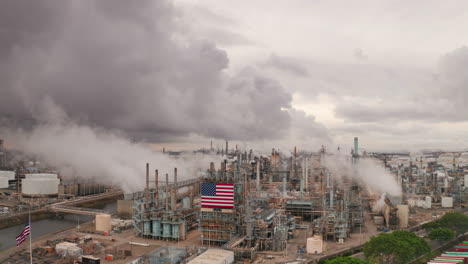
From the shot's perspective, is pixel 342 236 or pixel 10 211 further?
pixel 10 211

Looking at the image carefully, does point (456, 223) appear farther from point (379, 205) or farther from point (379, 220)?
point (379, 205)

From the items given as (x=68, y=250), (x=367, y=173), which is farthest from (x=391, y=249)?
(x=367, y=173)

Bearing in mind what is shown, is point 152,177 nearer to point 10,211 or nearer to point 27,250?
point 10,211

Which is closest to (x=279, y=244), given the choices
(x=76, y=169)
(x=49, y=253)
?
(x=49, y=253)

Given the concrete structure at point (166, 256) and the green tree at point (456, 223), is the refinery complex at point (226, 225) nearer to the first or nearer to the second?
the concrete structure at point (166, 256)

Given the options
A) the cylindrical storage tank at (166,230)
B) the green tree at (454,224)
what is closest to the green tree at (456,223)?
the green tree at (454,224)

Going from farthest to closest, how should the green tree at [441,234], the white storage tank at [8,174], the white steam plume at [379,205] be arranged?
the white storage tank at [8,174], the white steam plume at [379,205], the green tree at [441,234]

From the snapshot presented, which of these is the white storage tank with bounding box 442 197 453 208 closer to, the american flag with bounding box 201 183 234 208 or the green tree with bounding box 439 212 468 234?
the green tree with bounding box 439 212 468 234
